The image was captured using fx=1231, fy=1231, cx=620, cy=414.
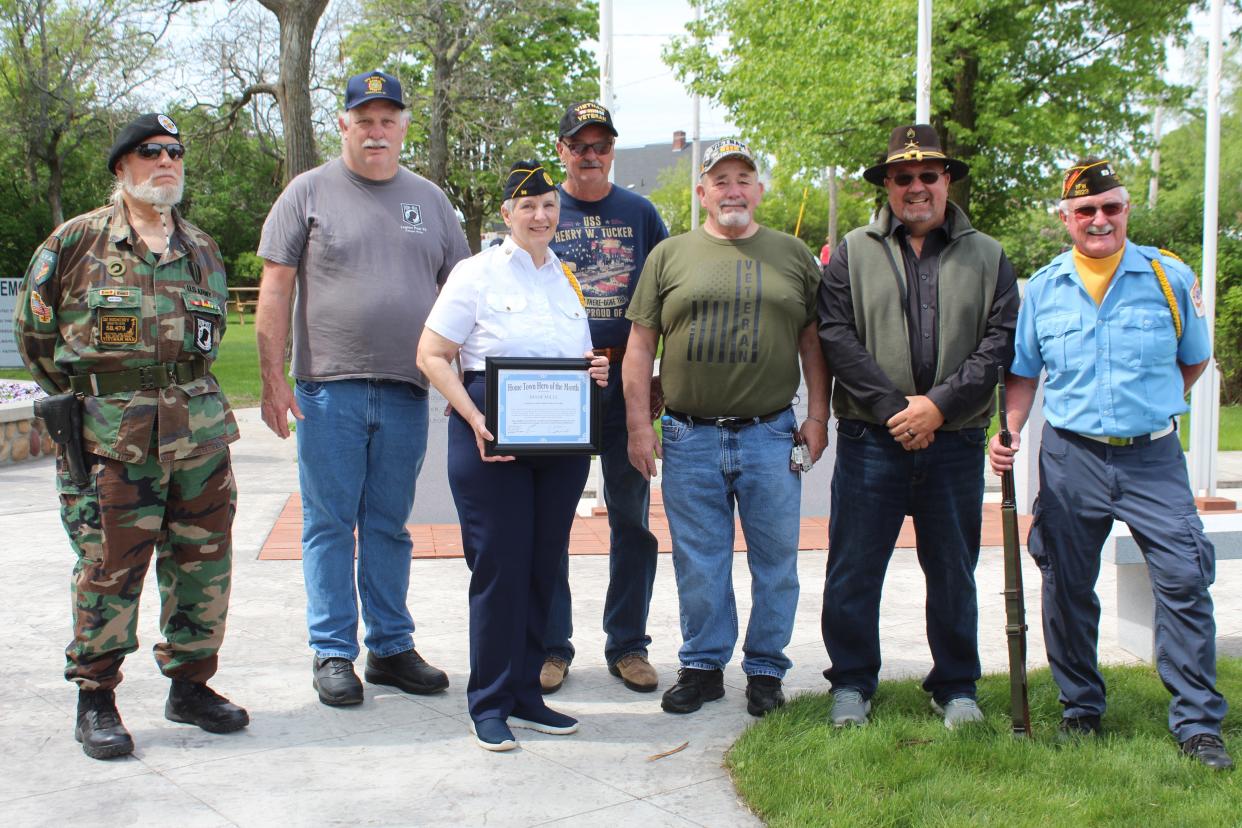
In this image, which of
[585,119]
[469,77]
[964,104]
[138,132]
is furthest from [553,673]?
[469,77]

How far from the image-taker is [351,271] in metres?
4.55

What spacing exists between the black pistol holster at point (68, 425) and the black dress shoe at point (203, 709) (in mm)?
847

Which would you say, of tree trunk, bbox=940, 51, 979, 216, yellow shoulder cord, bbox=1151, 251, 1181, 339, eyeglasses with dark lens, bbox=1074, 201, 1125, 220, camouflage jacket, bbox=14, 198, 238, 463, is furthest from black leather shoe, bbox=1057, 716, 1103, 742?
tree trunk, bbox=940, 51, 979, 216

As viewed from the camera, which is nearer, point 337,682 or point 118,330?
point 118,330

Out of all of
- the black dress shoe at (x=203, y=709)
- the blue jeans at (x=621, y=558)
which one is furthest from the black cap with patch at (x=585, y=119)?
the black dress shoe at (x=203, y=709)

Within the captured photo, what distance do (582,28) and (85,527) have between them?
35.2 meters

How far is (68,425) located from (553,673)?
6.57 feet

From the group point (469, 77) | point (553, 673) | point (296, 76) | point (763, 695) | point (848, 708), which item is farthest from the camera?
point (469, 77)

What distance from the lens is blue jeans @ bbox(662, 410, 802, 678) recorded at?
4465 mm

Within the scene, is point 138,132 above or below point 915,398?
above

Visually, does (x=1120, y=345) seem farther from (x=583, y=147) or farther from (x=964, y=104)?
(x=964, y=104)

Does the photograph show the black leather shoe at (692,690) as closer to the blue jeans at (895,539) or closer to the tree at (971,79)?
the blue jeans at (895,539)

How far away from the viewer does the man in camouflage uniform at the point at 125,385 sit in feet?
13.0

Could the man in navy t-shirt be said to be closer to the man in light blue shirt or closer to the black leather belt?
the black leather belt
